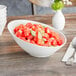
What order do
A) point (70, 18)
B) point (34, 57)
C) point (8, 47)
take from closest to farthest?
point (34, 57), point (8, 47), point (70, 18)

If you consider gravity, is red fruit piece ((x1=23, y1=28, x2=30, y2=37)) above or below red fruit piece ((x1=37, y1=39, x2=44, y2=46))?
above

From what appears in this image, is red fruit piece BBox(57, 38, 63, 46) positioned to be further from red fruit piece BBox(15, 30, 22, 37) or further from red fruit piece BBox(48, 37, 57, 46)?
red fruit piece BBox(15, 30, 22, 37)

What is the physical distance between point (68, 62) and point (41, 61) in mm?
124

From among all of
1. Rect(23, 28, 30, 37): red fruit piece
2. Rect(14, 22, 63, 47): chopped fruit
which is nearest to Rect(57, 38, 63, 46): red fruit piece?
Rect(14, 22, 63, 47): chopped fruit

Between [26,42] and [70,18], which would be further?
[70,18]

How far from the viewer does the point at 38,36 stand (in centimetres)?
94

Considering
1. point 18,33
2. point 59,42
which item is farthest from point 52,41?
point 18,33

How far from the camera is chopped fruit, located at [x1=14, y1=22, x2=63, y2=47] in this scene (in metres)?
0.94

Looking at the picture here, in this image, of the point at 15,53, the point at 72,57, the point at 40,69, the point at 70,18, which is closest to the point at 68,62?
the point at 72,57

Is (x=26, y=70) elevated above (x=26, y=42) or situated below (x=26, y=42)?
below

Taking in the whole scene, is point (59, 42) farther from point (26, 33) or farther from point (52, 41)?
point (26, 33)

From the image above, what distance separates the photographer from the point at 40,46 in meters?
0.89

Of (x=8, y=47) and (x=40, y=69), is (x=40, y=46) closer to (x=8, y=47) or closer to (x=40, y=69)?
(x=40, y=69)

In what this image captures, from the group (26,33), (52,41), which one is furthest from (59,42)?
(26,33)
